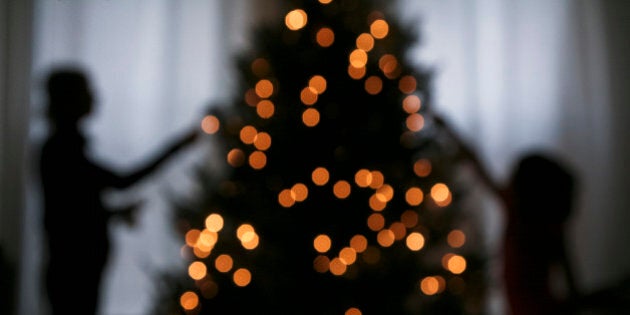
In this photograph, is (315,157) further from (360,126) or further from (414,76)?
(414,76)

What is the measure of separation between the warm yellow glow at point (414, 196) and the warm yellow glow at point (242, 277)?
48 centimetres

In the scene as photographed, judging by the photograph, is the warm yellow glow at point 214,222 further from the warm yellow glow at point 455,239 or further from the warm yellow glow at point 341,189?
the warm yellow glow at point 455,239

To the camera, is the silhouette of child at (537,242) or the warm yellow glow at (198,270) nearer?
the warm yellow glow at (198,270)

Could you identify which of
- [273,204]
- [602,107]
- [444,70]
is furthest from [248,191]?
[602,107]

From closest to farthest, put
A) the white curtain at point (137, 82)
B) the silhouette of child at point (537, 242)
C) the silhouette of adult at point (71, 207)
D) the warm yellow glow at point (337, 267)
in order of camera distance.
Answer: the warm yellow glow at point (337, 267)
the silhouette of adult at point (71, 207)
the silhouette of child at point (537, 242)
the white curtain at point (137, 82)

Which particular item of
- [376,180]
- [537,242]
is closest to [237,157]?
[376,180]

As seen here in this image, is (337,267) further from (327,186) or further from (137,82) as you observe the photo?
(137,82)

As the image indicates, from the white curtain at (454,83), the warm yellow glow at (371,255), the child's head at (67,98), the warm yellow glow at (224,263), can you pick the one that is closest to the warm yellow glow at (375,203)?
the warm yellow glow at (371,255)

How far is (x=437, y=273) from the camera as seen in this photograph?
1.84 m

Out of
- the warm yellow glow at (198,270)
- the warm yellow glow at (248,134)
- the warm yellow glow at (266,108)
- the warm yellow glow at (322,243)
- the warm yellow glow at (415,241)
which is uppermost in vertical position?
→ the warm yellow glow at (266,108)

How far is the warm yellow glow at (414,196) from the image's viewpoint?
1.81m

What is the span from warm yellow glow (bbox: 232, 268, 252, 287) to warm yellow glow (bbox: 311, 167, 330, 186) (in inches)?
12.4

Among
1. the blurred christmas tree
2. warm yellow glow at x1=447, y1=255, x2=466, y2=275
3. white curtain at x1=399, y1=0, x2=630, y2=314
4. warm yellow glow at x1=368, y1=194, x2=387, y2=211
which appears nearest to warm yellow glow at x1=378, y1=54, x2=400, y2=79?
the blurred christmas tree

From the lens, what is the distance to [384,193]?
5.88ft
